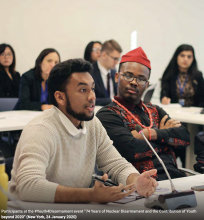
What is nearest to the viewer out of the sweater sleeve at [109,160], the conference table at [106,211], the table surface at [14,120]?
the conference table at [106,211]

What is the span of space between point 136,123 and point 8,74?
10.1 ft

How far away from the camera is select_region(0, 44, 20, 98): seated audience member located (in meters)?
4.50

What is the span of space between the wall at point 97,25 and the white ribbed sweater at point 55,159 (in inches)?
152

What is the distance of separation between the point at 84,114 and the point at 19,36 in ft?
13.3

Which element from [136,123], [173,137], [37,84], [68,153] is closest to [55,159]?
[68,153]

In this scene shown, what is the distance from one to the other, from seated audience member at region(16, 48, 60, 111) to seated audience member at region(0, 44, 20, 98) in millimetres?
1024

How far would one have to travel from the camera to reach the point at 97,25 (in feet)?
19.1

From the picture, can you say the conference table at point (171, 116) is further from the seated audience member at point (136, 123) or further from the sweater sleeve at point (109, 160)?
the sweater sleeve at point (109, 160)

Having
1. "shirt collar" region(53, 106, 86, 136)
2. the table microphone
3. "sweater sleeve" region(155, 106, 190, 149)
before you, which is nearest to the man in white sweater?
"shirt collar" region(53, 106, 86, 136)

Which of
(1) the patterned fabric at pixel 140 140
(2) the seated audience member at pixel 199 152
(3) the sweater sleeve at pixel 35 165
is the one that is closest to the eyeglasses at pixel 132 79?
(1) the patterned fabric at pixel 140 140

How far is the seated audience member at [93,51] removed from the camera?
538 cm

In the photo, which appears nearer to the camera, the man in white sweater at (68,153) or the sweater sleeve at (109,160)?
the man in white sweater at (68,153)

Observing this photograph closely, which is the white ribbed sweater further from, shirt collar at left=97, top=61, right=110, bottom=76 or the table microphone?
shirt collar at left=97, top=61, right=110, bottom=76

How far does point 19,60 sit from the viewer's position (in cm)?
512
